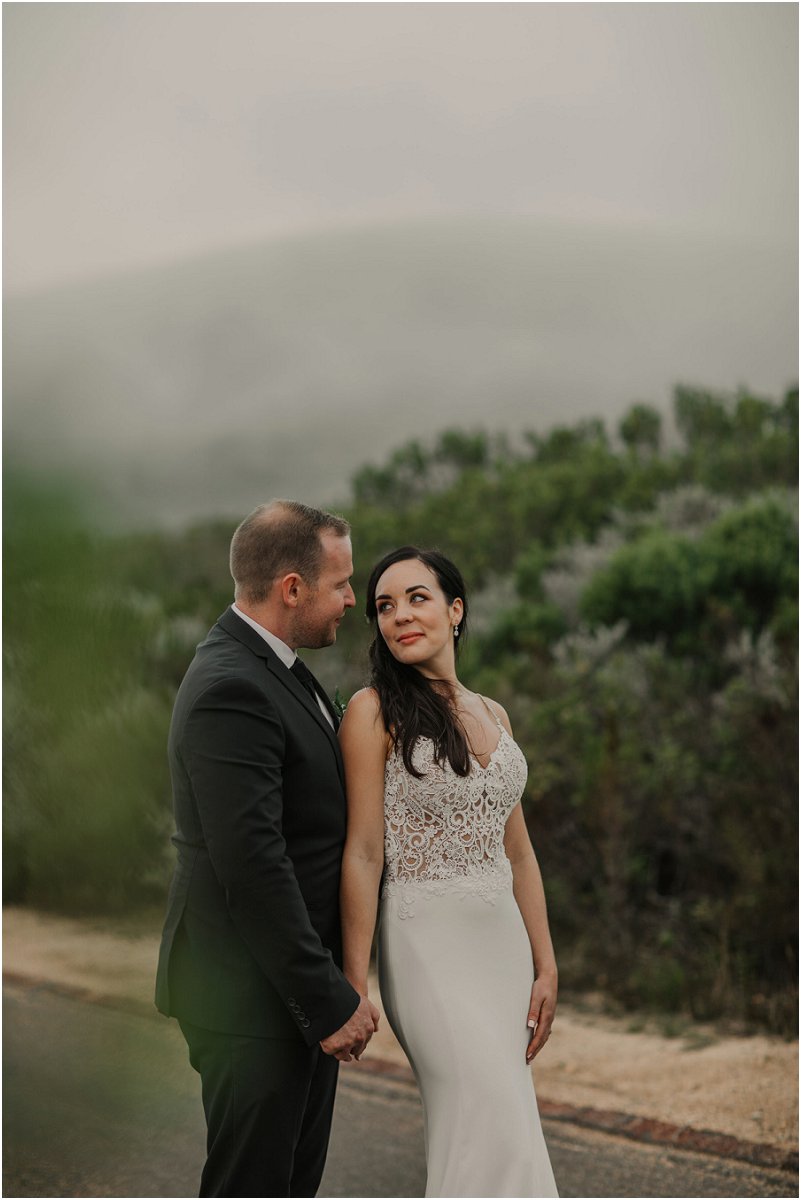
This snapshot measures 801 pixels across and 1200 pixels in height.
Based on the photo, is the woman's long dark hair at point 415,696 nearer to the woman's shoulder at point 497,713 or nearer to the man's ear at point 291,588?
the woman's shoulder at point 497,713

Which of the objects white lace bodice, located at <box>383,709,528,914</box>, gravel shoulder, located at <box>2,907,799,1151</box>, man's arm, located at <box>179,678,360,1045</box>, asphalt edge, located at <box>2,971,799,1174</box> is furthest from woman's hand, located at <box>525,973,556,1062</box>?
asphalt edge, located at <box>2,971,799,1174</box>

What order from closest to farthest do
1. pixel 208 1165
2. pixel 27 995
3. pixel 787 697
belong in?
pixel 208 1165 → pixel 27 995 → pixel 787 697

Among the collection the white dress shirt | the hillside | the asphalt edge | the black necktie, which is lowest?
the asphalt edge

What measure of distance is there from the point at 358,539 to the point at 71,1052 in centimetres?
A: 814

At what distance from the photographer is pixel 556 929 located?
23.5ft

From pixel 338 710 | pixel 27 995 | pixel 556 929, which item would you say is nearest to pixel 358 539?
pixel 556 929

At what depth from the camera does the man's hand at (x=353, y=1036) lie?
2404 millimetres

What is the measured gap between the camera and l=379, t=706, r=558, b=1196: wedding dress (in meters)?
2.63

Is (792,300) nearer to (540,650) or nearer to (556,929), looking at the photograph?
(540,650)

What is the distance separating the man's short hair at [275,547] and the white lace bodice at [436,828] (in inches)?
20.1

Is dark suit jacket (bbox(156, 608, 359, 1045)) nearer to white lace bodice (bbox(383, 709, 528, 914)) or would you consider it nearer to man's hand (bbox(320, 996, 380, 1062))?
man's hand (bbox(320, 996, 380, 1062))

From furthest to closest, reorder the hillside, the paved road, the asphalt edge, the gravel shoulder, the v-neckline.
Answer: the hillside → the gravel shoulder → the asphalt edge → the paved road → the v-neckline

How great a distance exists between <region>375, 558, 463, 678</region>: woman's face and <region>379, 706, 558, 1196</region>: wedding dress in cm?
25

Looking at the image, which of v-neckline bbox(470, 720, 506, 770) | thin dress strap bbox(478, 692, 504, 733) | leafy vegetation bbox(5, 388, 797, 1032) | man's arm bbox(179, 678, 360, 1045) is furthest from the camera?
leafy vegetation bbox(5, 388, 797, 1032)
